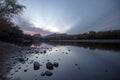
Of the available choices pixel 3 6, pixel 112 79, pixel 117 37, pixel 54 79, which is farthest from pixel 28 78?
pixel 117 37

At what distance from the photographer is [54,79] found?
476 inches

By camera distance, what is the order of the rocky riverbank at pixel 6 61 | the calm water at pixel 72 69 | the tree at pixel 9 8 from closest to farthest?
1. the calm water at pixel 72 69
2. the rocky riverbank at pixel 6 61
3. the tree at pixel 9 8

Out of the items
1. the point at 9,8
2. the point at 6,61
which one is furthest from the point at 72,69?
the point at 9,8

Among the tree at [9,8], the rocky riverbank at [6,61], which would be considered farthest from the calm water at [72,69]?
the tree at [9,8]

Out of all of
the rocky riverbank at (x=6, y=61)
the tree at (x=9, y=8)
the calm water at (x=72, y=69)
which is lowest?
the calm water at (x=72, y=69)

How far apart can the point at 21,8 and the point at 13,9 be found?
229 centimetres

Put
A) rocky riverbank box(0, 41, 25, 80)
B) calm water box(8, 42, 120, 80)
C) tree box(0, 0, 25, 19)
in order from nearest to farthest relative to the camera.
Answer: calm water box(8, 42, 120, 80) → rocky riverbank box(0, 41, 25, 80) → tree box(0, 0, 25, 19)

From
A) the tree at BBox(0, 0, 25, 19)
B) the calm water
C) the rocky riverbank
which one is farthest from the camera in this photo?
the tree at BBox(0, 0, 25, 19)

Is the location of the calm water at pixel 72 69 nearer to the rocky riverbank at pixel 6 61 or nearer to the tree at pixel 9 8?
the rocky riverbank at pixel 6 61

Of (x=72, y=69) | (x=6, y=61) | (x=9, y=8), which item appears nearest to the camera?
(x=72, y=69)

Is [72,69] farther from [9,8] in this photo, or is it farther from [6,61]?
[9,8]

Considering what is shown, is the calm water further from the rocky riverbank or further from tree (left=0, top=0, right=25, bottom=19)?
tree (left=0, top=0, right=25, bottom=19)

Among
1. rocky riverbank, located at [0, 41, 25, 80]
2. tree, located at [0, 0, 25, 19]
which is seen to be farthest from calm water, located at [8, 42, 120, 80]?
tree, located at [0, 0, 25, 19]

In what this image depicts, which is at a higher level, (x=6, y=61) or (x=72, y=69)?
(x=6, y=61)
